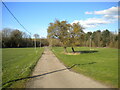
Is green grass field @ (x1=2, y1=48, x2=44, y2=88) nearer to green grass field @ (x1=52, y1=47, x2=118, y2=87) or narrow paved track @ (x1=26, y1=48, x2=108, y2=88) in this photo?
narrow paved track @ (x1=26, y1=48, x2=108, y2=88)

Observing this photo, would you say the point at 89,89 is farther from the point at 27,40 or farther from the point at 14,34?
the point at 27,40

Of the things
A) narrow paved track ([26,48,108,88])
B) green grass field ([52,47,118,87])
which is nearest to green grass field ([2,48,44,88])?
narrow paved track ([26,48,108,88])

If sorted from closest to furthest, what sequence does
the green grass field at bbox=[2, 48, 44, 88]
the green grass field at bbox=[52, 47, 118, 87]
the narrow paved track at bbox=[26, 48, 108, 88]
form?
1. the narrow paved track at bbox=[26, 48, 108, 88]
2. the green grass field at bbox=[2, 48, 44, 88]
3. the green grass field at bbox=[52, 47, 118, 87]

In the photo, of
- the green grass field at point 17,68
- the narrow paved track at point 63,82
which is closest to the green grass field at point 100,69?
the narrow paved track at point 63,82

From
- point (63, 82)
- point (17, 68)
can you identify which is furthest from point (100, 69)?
point (17, 68)

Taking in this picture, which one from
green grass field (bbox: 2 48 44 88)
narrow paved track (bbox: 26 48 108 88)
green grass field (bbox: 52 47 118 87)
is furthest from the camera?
green grass field (bbox: 52 47 118 87)

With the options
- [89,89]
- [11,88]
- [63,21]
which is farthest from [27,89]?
[63,21]

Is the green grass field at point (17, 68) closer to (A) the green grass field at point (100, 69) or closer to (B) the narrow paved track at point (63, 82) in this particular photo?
(B) the narrow paved track at point (63, 82)

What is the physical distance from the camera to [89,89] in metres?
6.10

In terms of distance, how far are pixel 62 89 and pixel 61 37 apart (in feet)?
88.2

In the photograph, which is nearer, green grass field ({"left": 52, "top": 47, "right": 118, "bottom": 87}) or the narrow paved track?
the narrow paved track

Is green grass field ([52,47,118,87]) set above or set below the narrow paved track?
below

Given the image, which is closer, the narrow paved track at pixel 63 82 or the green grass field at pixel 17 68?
the narrow paved track at pixel 63 82

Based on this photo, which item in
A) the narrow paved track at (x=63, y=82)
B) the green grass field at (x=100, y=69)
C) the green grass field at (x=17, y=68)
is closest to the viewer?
the narrow paved track at (x=63, y=82)
